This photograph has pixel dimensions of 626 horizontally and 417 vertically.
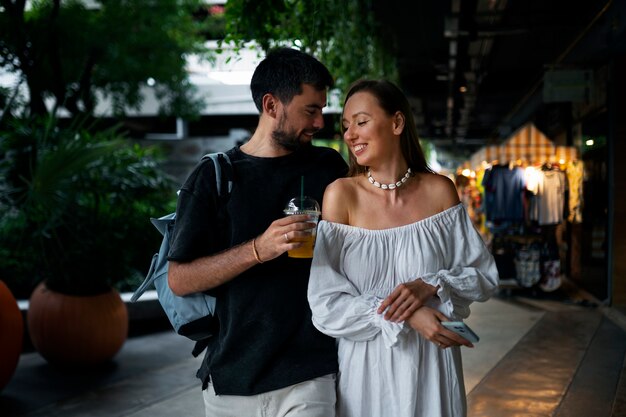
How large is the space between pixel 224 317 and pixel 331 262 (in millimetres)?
378

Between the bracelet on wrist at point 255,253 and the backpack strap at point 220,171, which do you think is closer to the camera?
the bracelet on wrist at point 255,253

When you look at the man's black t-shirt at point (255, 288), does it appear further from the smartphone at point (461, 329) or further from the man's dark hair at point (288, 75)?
the smartphone at point (461, 329)

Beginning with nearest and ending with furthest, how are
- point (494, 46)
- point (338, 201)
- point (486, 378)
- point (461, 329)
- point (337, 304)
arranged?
point (461, 329)
point (337, 304)
point (338, 201)
point (486, 378)
point (494, 46)

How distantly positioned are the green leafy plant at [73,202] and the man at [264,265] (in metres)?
3.84

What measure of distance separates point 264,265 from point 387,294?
0.35 meters

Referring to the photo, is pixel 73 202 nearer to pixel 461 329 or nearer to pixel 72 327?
pixel 72 327

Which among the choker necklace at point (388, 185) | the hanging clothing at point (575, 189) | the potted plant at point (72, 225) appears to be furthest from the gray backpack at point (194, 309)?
the hanging clothing at point (575, 189)

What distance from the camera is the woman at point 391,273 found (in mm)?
1675

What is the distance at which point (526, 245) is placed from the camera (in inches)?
360

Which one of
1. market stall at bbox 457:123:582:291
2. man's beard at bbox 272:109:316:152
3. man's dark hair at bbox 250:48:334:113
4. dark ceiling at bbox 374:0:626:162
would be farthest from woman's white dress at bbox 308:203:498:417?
market stall at bbox 457:123:582:291

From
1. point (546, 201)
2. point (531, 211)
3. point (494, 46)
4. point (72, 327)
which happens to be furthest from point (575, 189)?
point (72, 327)

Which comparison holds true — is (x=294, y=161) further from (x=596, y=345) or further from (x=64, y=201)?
(x=596, y=345)

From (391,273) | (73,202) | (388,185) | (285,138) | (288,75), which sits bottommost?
(391,273)

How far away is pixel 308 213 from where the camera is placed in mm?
1688
